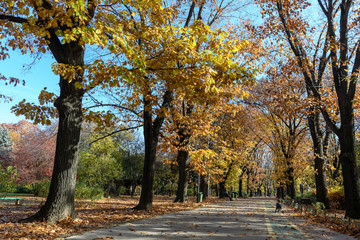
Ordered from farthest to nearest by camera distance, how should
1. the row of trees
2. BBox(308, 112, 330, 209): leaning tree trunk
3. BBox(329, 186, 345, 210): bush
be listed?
BBox(329, 186, 345, 210): bush, BBox(308, 112, 330, 209): leaning tree trunk, the row of trees

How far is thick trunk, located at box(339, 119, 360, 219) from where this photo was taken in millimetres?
10477

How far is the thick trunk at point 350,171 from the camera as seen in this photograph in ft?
34.4

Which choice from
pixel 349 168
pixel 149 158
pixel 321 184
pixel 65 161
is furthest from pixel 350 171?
pixel 65 161

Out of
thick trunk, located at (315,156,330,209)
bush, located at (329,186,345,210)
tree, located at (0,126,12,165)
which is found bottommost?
bush, located at (329,186,345,210)

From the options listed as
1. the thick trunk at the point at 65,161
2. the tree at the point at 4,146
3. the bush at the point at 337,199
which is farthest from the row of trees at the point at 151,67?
the tree at the point at 4,146

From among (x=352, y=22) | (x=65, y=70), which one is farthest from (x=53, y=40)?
(x=352, y=22)

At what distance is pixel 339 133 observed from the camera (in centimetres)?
1144

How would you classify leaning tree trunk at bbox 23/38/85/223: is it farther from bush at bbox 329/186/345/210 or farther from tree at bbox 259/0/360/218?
bush at bbox 329/186/345/210

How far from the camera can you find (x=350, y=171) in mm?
10789

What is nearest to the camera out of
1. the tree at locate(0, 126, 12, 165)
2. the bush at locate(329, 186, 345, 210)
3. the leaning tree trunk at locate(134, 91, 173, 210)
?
the leaning tree trunk at locate(134, 91, 173, 210)

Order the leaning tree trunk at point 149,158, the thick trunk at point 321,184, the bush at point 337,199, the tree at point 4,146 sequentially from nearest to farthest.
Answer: the leaning tree trunk at point 149,158, the thick trunk at point 321,184, the bush at point 337,199, the tree at point 4,146

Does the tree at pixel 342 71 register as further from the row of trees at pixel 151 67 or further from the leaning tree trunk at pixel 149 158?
the leaning tree trunk at pixel 149 158

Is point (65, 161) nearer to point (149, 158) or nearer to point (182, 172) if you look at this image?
point (149, 158)

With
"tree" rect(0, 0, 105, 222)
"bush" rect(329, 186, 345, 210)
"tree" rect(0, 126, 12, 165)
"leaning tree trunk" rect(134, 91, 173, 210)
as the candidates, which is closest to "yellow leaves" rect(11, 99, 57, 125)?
"tree" rect(0, 0, 105, 222)
